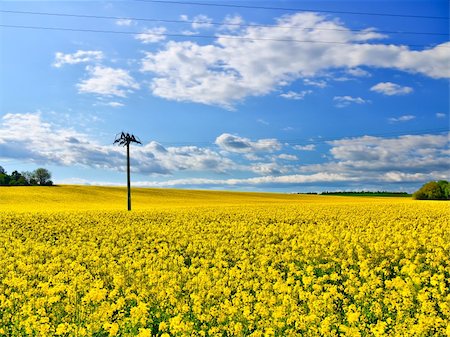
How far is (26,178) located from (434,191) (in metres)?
73.3

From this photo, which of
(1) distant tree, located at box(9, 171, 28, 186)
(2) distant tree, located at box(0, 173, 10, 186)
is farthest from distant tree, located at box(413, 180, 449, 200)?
(2) distant tree, located at box(0, 173, 10, 186)

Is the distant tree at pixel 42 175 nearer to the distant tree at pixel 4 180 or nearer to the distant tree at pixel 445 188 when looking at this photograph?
the distant tree at pixel 4 180

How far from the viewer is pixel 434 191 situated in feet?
246

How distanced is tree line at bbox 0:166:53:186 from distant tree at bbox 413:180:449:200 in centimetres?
6648

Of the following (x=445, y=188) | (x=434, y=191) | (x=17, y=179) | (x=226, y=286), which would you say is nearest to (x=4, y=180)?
(x=17, y=179)

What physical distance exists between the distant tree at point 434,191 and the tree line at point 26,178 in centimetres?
6648

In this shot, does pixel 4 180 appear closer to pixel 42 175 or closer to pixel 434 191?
pixel 42 175

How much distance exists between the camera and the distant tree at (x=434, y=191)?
74625 millimetres

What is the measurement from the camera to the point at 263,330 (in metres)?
7.86

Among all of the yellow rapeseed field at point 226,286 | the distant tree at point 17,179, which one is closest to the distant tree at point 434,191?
the yellow rapeseed field at point 226,286

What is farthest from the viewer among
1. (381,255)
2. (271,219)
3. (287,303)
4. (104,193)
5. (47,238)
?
(104,193)

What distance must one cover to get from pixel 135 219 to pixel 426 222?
17.3 m

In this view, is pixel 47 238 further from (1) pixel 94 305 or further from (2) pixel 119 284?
(1) pixel 94 305

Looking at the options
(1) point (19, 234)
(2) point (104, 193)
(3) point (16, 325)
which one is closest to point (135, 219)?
(1) point (19, 234)
